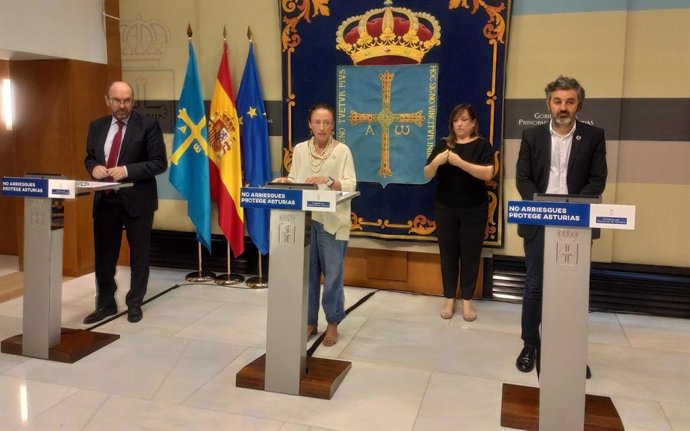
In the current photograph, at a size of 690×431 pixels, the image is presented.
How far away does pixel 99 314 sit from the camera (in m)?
3.80

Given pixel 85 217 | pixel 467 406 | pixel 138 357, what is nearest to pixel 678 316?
pixel 467 406

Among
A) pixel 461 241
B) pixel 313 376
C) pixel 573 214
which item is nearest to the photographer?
pixel 573 214

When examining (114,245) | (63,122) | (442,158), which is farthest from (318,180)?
(63,122)

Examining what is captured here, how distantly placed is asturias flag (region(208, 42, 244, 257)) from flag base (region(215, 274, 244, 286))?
0.68ft

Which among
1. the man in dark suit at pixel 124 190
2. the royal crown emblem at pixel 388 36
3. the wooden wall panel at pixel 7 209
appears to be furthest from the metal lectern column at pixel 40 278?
the wooden wall panel at pixel 7 209

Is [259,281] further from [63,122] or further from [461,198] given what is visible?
[63,122]

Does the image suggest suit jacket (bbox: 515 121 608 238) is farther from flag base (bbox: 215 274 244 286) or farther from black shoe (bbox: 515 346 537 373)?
flag base (bbox: 215 274 244 286)

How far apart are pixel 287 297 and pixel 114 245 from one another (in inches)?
66.2

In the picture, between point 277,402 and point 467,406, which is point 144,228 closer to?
point 277,402

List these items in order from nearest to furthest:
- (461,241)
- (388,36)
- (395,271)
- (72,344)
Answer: (72,344)
(461,241)
(388,36)
(395,271)

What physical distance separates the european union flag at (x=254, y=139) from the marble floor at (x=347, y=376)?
26.7 inches

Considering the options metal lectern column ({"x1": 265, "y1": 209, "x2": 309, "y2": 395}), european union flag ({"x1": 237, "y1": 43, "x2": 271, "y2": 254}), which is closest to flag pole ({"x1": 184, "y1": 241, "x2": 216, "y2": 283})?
european union flag ({"x1": 237, "y1": 43, "x2": 271, "y2": 254})

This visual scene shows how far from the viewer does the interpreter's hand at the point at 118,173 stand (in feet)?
11.4

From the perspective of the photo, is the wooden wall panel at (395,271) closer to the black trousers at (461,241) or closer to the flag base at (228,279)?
the black trousers at (461,241)
